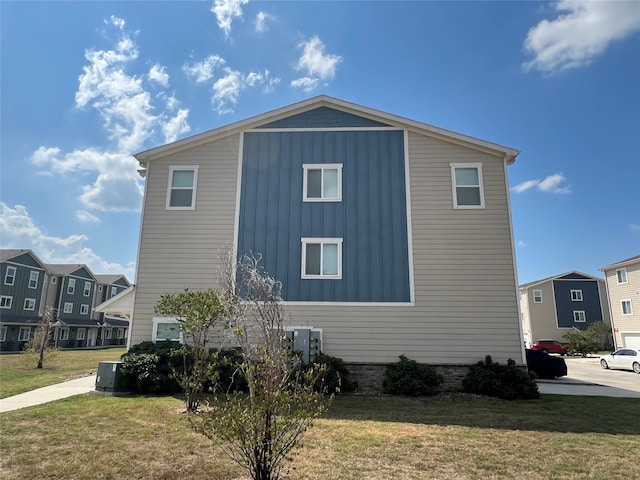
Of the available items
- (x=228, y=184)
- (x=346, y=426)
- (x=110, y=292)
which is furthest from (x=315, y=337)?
(x=110, y=292)

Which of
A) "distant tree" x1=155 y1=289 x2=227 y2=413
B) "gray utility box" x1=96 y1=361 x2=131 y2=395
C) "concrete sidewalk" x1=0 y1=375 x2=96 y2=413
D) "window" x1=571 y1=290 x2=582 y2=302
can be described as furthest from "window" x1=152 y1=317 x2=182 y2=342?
"window" x1=571 y1=290 x2=582 y2=302

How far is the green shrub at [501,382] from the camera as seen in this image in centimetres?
1101

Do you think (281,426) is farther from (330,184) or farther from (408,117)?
(408,117)

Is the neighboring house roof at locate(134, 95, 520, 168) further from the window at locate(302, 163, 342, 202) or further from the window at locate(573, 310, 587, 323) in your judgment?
the window at locate(573, 310, 587, 323)

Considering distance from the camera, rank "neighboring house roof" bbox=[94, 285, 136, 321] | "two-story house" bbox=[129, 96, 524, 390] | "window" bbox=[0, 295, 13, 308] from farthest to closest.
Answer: "window" bbox=[0, 295, 13, 308] < "neighboring house roof" bbox=[94, 285, 136, 321] < "two-story house" bbox=[129, 96, 524, 390]

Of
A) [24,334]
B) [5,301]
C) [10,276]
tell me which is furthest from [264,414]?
[24,334]

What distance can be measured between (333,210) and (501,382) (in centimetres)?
720

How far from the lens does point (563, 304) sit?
131 ft

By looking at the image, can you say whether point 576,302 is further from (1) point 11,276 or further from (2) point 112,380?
(1) point 11,276

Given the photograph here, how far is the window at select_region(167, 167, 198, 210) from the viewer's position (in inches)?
548

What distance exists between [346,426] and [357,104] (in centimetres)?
1055

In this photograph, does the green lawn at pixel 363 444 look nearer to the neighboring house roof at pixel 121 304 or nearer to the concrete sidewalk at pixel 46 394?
the concrete sidewalk at pixel 46 394

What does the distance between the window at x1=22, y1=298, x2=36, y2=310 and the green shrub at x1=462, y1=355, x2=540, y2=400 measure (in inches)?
1583

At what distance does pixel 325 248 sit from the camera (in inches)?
519
